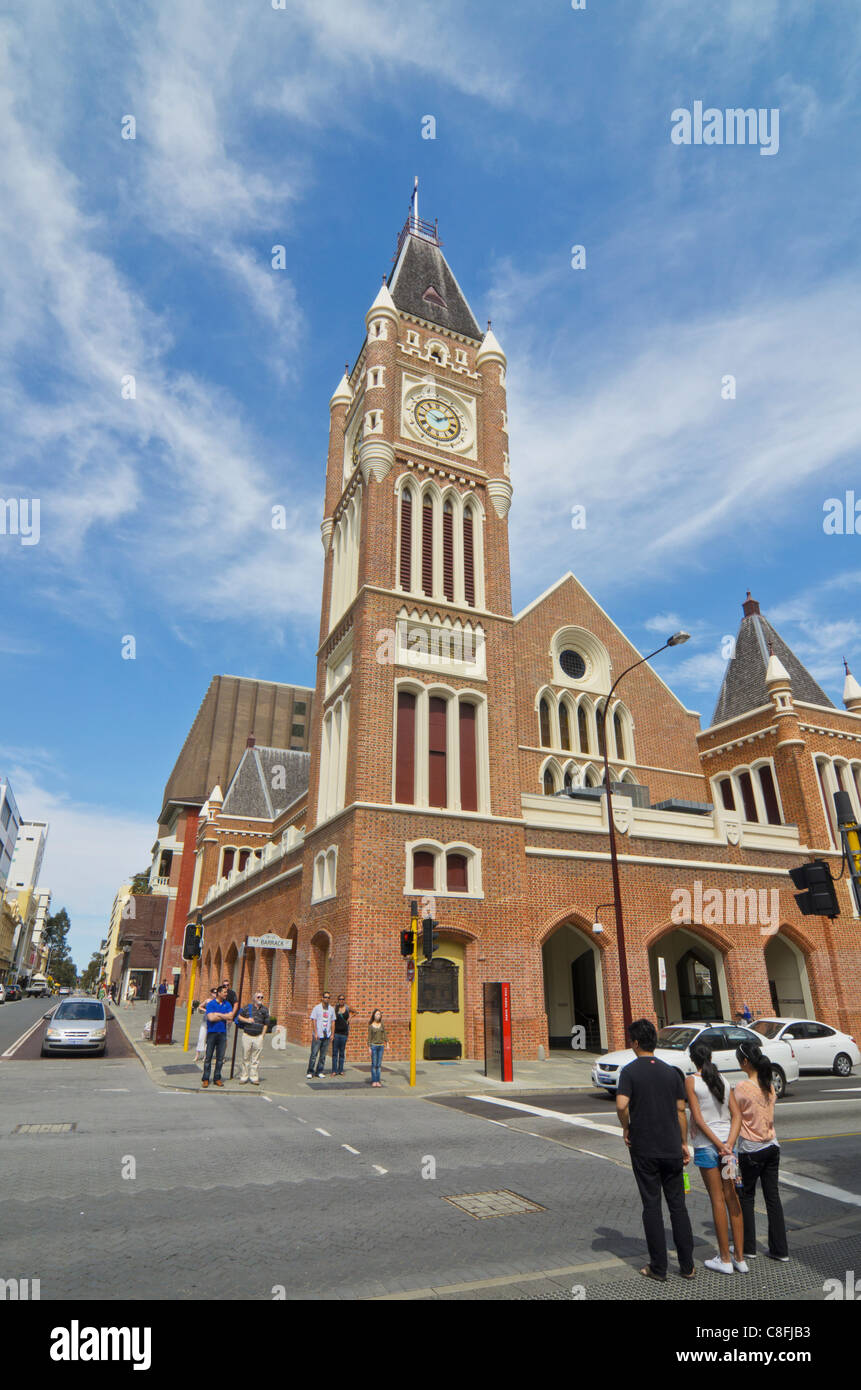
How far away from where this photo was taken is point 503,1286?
17.6ft

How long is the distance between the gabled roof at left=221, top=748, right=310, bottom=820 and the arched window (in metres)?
25.6

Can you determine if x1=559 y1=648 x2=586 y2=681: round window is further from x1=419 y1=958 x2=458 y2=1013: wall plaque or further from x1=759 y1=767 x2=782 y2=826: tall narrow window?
x1=419 y1=958 x2=458 y2=1013: wall plaque

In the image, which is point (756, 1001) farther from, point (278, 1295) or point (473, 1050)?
point (278, 1295)

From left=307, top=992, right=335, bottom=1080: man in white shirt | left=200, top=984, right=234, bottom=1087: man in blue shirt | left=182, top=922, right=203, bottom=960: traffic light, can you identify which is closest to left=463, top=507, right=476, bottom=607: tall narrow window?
left=182, top=922, right=203, bottom=960: traffic light

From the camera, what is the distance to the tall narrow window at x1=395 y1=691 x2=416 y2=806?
22828 mm

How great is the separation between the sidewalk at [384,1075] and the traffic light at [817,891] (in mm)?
8005

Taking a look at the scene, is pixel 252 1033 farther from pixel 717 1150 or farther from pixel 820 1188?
pixel 717 1150

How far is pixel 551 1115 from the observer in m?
13.1

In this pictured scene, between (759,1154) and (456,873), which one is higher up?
(456,873)

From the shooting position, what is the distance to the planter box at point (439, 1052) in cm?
2041

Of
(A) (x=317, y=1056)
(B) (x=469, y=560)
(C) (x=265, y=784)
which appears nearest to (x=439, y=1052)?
(A) (x=317, y=1056)

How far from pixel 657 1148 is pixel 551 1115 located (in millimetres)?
8552

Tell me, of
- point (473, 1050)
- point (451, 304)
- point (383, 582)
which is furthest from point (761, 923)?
point (451, 304)
